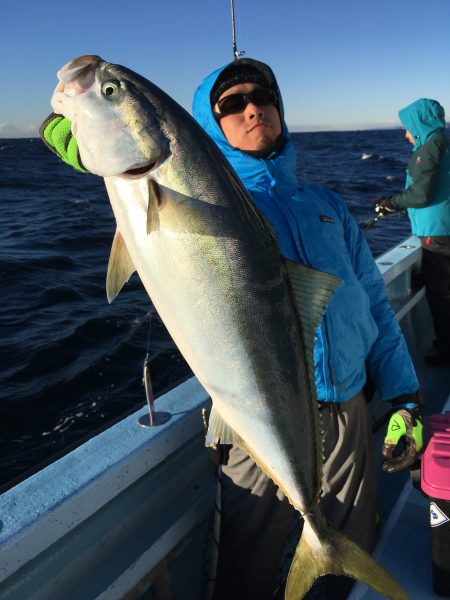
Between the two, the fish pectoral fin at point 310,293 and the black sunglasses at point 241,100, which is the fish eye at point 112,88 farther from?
the black sunglasses at point 241,100

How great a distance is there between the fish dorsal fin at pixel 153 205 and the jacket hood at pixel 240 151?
3.18ft

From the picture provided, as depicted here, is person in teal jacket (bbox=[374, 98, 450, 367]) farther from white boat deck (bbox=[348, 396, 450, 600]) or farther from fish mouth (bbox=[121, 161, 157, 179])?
fish mouth (bbox=[121, 161, 157, 179])

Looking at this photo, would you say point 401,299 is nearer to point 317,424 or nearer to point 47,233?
point 317,424

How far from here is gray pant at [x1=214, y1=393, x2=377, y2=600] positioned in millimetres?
2387

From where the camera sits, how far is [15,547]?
1789mm

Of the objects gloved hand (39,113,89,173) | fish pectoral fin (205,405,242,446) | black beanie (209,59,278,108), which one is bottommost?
fish pectoral fin (205,405,242,446)

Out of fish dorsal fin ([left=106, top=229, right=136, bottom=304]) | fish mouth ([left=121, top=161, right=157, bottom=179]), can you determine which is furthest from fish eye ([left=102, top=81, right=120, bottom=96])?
fish dorsal fin ([left=106, top=229, right=136, bottom=304])

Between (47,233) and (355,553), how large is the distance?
524 inches

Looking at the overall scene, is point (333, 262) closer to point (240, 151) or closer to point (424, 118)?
point (240, 151)

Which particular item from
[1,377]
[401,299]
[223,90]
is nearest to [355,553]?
[223,90]

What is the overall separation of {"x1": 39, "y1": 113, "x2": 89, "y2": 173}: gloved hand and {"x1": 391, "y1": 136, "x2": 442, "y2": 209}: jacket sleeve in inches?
171

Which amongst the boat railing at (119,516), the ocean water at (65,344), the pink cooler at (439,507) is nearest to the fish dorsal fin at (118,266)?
the ocean water at (65,344)

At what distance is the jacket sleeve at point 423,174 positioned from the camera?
5.29 m

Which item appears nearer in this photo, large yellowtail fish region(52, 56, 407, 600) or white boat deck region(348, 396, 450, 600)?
large yellowtail fish region(52, 56, 407, 600)
